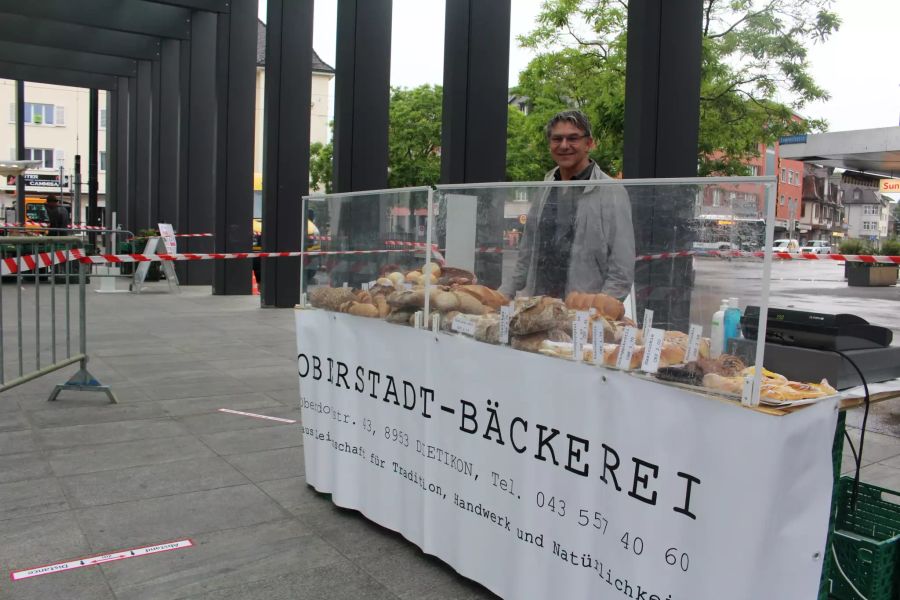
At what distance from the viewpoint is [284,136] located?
567 inches

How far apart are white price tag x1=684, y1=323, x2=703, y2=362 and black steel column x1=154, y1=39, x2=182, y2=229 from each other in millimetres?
22021

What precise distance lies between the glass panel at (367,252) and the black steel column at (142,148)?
903 inches

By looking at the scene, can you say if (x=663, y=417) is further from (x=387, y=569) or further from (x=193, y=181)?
(x=193, y=181)

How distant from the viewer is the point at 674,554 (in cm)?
261

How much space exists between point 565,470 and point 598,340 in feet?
1.67

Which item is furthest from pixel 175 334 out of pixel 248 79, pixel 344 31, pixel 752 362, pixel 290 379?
pixel 752 362

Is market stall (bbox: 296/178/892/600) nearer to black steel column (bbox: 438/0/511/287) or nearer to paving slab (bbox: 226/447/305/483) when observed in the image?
paving slab (bbox: 226/447/305/483)

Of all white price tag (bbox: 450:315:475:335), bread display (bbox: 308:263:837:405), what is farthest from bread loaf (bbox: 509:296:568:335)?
white price tag (bbox: 450:315:475:335)

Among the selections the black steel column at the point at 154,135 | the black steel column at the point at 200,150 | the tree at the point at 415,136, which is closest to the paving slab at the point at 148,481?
the black steel column at the point at 200,150

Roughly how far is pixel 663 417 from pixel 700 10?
5442 millimetres

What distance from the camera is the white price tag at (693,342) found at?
8.73 ft

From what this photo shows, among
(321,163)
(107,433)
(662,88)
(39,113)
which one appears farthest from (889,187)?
(39,113)

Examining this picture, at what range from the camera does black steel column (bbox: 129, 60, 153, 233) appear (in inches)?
1022

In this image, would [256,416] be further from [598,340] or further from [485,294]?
[598,340]
